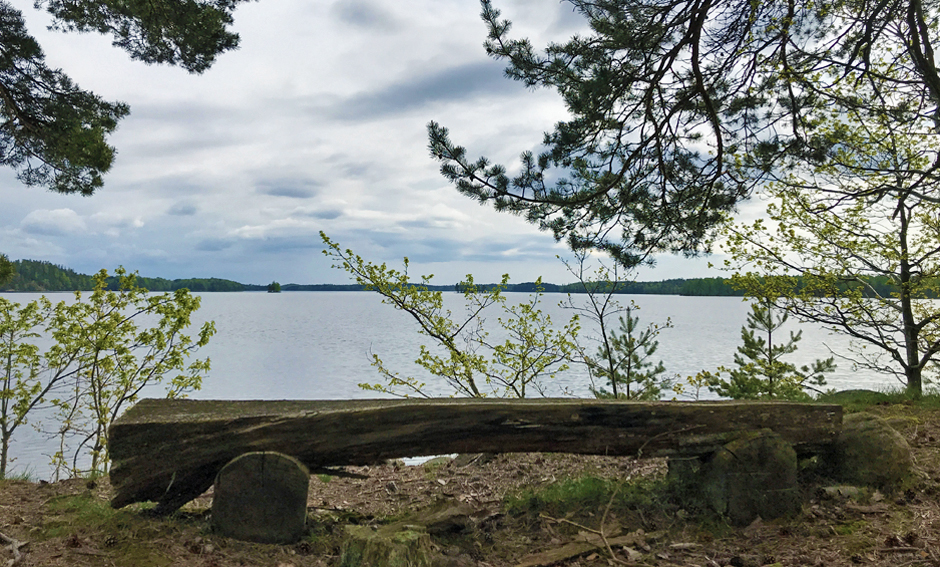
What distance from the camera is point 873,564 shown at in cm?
296

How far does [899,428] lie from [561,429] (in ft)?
13.8

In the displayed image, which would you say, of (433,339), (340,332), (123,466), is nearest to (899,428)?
(433,339)

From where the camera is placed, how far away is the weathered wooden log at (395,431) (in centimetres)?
348

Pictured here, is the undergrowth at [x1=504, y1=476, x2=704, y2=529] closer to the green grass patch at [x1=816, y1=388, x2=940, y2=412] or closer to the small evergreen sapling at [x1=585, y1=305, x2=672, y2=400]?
the small evergreen sapling at [x1=585, y1=305, x2=672, y2=400]

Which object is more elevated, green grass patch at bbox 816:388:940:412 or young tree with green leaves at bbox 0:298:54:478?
young tree with green leaves at bbox 0:298:54:478

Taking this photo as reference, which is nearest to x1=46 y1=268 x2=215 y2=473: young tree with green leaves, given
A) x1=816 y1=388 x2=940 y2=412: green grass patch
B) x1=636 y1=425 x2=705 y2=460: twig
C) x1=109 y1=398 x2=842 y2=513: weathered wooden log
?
x1=109 y1=398 x2=842 y2=513: weathered wooden log

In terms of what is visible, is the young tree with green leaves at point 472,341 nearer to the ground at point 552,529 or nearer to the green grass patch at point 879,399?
the ground at point 552,529

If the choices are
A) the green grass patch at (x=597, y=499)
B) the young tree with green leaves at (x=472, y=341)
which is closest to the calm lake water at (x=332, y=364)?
the young tree with green leaves at (x=472, y=341)

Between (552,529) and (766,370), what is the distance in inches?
271

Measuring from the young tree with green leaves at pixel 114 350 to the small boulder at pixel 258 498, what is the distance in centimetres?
283

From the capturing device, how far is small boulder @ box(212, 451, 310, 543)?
11.3 ft

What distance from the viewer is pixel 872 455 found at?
397 cm

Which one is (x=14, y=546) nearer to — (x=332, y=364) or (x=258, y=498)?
(x=258, y=498)

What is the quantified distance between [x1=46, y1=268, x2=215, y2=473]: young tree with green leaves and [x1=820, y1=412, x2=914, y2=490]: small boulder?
6.21m
